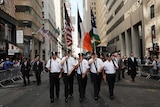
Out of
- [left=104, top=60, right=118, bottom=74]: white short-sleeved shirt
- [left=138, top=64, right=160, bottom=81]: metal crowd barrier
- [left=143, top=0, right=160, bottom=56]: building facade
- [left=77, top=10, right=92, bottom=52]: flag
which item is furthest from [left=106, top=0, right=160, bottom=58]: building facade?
[left=104, top=60, right=118, bottom=74]: white short-sleeved shirt

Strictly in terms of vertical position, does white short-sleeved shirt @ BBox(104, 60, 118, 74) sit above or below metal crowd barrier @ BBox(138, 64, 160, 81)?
above

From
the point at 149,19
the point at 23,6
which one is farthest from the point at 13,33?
the point at 149,19

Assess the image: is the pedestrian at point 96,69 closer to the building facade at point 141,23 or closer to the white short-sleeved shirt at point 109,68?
the white short-sleeved shirt at point 109,68

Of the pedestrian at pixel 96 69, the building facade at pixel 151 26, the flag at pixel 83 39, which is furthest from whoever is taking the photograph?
the building facade at pixel 151 26

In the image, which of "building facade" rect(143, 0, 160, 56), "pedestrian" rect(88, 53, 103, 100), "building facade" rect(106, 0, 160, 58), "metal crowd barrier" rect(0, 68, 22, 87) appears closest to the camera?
"pedestrian" rect(88, 53, 103, 100)

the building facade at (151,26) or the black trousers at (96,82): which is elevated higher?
the building facade at (151,26)

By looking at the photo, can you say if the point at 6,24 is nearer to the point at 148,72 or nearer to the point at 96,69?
the point at 148,72

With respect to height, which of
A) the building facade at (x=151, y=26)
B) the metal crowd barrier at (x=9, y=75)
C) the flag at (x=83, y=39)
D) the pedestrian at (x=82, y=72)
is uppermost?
the building facade at (x=151, y=26)

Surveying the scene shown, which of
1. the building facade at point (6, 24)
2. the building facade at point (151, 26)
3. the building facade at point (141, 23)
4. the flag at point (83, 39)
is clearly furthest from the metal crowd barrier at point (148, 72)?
the building facade at point (6, 24)

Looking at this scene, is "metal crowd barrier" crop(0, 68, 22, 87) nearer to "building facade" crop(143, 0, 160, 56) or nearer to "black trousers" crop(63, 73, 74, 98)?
"black trousers" crop(63, 73, 74, 98)

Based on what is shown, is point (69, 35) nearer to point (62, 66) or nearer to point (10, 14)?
point (62, 66)

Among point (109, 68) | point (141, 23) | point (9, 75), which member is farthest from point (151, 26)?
point (109, 68)

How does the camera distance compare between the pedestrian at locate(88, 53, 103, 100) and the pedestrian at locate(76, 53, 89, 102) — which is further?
the pedestrian at locate(88, 53, 103, 100)

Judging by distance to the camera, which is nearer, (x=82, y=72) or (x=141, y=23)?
(x=82, y=72)
